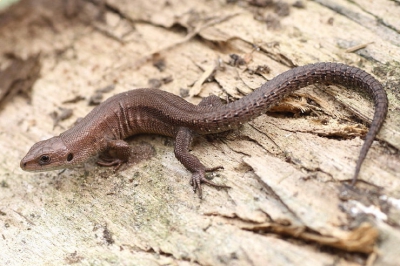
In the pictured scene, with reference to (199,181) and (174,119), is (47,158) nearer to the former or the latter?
(174,119)

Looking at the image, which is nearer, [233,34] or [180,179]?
[180,179]

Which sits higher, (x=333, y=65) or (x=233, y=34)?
(x=333, y=65)

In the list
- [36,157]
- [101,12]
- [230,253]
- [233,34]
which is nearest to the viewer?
[230,253]

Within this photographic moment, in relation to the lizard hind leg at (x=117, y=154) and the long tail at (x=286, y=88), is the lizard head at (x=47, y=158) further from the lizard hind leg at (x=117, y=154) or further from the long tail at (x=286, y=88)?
the long tail at (x=286, y=88)

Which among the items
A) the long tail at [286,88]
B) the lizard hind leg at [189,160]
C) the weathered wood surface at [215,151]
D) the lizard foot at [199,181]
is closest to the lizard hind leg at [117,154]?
the weathered wood surface at [215,151]

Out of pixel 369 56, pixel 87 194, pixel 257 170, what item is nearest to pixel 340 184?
pixel 257 170

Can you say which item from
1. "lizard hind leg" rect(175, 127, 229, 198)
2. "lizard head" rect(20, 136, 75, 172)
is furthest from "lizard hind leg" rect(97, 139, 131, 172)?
"lizard hind leg" rect(175, 127, 229, 198)

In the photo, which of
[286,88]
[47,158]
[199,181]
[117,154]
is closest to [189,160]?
[199,181]

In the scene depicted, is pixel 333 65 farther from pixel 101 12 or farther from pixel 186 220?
pixel 101 12
